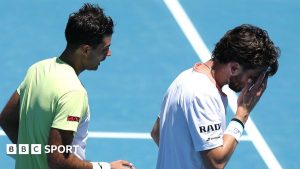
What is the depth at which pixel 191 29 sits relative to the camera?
11.1 meters

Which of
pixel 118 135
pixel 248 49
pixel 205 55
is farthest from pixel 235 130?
pixel 205 55

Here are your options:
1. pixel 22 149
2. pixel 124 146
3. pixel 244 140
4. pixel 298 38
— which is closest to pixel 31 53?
pixel 124 146

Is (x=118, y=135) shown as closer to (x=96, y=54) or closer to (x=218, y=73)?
(x=96, y=54)

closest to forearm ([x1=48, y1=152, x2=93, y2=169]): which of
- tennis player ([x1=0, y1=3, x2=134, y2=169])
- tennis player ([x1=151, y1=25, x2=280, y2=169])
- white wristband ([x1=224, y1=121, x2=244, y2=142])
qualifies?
tennis player ([x1=0, y1=3, x2=134, y2=169])

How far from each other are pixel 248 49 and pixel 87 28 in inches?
40.2

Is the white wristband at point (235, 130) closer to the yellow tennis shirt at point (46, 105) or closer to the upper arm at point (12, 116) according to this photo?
the yellow tennis shirt at point (46, 105)

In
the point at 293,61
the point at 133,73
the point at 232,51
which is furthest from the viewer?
the point at 293,61

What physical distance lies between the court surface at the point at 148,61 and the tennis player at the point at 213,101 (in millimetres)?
3342

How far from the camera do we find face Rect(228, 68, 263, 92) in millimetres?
5129

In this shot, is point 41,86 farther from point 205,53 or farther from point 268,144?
point 205,53

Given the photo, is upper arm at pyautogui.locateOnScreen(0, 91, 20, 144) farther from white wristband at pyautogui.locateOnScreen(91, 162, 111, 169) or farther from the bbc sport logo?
white wristband at pyautogui.locateOnScreen(91, 162, 111, 169)

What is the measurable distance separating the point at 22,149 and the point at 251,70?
151cm

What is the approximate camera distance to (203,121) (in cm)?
495

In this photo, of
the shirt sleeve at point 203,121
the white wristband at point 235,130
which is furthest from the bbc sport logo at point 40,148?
the white wristband at point 235,130
